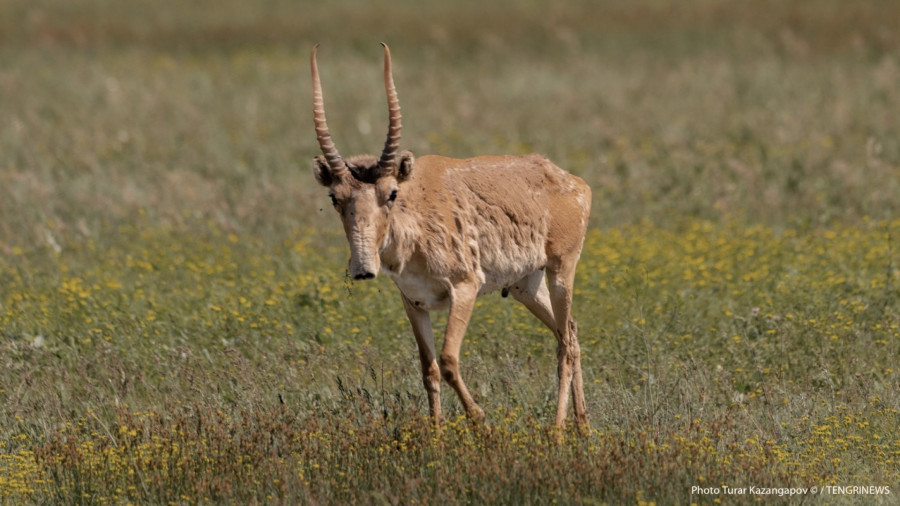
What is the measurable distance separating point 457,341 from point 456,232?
82cm

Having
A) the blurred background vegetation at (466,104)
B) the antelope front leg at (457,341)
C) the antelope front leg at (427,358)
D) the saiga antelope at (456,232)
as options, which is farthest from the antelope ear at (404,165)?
the blurred background vegetation at (466,104)

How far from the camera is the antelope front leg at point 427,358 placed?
8836 millimetres

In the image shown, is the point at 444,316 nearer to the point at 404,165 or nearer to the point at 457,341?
the point at 457,341

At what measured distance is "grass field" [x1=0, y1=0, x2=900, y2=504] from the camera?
7.73 m

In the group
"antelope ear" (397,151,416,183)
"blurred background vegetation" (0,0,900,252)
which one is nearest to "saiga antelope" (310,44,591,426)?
"antelope ear" (397,151,416,183)

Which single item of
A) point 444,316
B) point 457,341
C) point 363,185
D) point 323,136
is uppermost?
point 323,136

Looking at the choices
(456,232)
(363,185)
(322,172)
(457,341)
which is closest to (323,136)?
(322,172)

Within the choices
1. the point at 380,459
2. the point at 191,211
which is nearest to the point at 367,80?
the point at 191,211

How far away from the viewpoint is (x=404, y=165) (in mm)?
8367

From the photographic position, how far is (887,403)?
8.89 m

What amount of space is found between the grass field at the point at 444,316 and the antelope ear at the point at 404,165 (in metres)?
1.43

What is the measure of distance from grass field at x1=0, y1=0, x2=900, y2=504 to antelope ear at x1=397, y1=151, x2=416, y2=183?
1429mm

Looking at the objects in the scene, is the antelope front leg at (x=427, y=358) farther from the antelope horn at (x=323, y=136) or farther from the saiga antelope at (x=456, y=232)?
the antelope horn at (x=323, y=136)

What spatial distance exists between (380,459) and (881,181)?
11.1 meters
